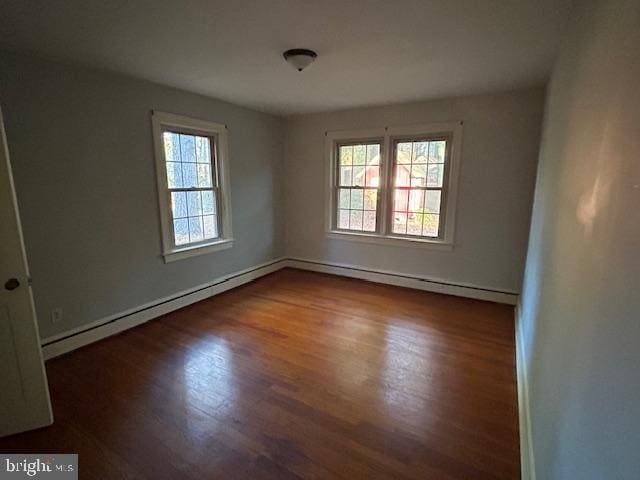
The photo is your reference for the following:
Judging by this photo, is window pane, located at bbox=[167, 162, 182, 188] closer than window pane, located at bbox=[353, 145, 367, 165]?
Yes

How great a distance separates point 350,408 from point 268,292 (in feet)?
7.69

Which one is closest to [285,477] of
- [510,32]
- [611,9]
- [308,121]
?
[611,9]

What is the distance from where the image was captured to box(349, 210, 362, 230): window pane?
184 inches

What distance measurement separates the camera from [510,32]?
6.82 ft

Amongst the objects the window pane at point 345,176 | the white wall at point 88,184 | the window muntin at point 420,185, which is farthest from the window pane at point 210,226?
the window muntin at point 420,185

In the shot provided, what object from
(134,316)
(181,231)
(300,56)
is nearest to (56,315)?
(134,316)

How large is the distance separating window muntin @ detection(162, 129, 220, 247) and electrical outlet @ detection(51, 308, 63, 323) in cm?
120

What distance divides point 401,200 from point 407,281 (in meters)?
1.13

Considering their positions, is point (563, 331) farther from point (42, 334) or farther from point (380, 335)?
point (42, 334)

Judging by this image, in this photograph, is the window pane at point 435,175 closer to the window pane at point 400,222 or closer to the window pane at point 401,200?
the window pane at point 401,200

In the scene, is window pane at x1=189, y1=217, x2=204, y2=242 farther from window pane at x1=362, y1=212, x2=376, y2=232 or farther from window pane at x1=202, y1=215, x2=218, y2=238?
window pane at x1=362, y1=212, x2=376, y2=232

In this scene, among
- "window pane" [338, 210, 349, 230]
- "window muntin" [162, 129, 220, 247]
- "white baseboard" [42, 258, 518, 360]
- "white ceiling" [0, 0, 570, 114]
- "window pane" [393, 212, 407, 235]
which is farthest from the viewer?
"window pane" [338, 210, 349, 230]

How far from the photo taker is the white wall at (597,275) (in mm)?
681

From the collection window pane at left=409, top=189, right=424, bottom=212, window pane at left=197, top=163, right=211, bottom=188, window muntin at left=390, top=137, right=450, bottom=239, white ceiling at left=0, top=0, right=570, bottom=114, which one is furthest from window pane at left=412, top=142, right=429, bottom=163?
window pane at left=197, top=163, right=211, bottom=188
